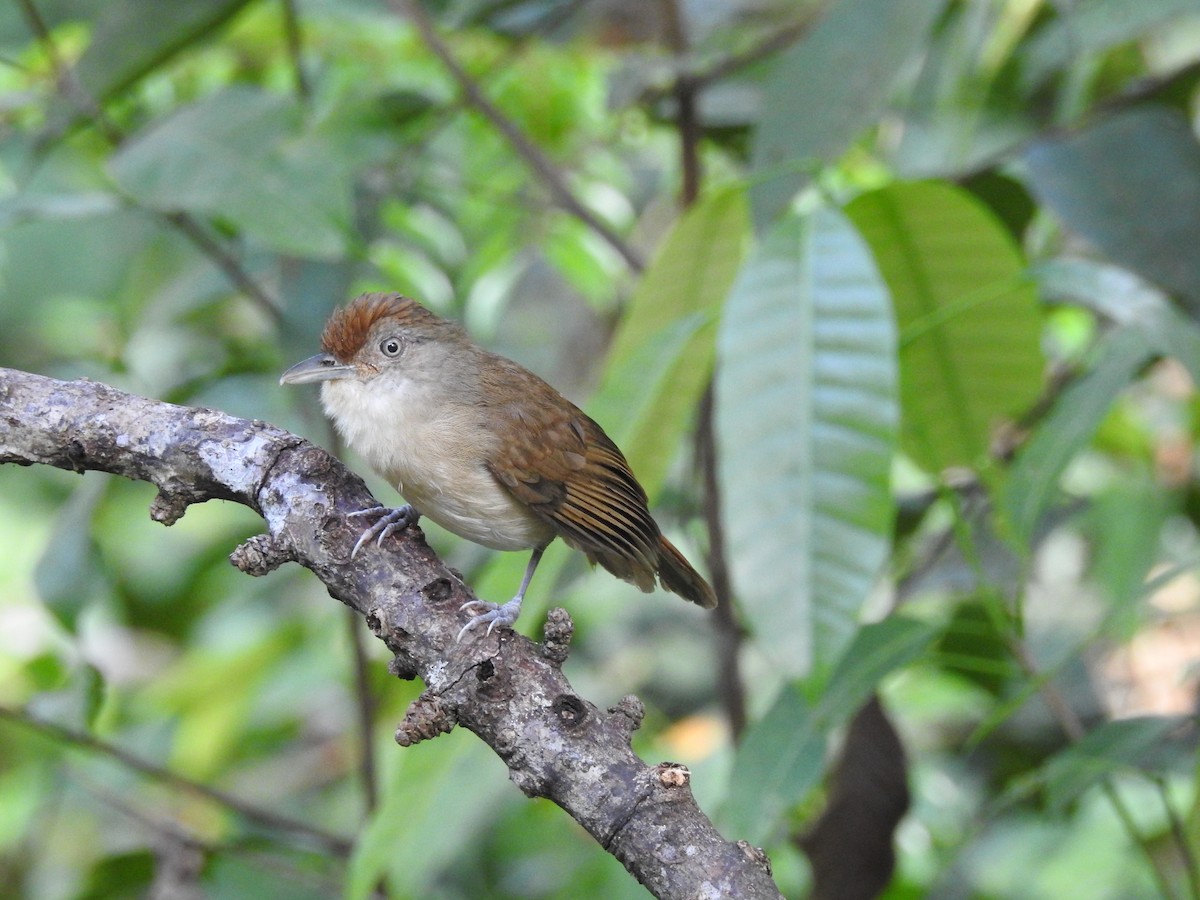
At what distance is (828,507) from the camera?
1.93m

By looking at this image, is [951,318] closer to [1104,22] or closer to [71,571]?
[1104,22]

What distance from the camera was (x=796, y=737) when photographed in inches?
98.7

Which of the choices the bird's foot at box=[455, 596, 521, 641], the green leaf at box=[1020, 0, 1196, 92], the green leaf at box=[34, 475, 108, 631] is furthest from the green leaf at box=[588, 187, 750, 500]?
the green leaf at box=[34, 475, 108, 631]

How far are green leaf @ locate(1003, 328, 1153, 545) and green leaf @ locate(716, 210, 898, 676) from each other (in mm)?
519

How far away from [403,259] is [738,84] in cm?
115

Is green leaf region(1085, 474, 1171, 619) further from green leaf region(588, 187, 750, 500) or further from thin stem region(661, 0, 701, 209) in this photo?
thin stem region(661, 0, 701, 209)

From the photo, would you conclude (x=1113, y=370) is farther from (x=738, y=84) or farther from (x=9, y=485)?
(x=9, y=485)

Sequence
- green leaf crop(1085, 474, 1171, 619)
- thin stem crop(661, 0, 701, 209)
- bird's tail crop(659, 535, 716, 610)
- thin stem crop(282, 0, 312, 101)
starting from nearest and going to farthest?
bird's tail crop(659, 535, 716, 610) → green leaf crop(1085, 474, 1171, 619) → thin stem crop(282, 0, 312, 101) → thin stem crop(661, 0, 701, 209)

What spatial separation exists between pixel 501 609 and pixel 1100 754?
4.21ft

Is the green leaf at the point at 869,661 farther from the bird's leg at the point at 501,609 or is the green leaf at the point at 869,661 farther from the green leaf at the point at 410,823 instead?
the green leaf at the point at 410,823

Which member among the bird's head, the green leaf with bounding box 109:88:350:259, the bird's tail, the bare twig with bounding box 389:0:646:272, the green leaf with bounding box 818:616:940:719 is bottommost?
the green leaf with bounding box 818:616:940:719

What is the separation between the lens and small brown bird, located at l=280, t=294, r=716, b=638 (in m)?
2.26

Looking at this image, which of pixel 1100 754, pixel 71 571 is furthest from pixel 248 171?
pixel 1100 754

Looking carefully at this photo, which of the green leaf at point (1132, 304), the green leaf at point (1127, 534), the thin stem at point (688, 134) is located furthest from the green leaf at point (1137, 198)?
the thin stem at point (688, 134)
